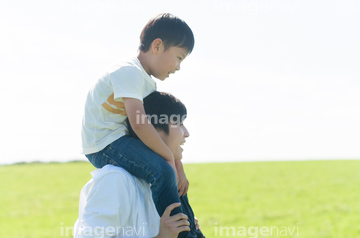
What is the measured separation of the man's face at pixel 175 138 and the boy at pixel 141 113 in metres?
0.07

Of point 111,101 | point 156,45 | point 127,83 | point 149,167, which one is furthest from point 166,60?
point 149,167

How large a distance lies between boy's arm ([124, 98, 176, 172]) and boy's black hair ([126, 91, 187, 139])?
5.3 inches

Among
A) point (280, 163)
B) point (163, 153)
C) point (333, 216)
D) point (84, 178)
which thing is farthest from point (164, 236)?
point (280, 163)

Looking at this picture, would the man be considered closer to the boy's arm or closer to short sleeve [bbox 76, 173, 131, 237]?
short sleeve [bbox 76, 173, 131, 237]

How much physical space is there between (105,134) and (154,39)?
725 mm

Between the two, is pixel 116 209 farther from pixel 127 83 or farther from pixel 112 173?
pixel 127 83

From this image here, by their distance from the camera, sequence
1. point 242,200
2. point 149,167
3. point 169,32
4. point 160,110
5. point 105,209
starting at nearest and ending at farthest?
point 105,209, point 149,167, point 160,110, point 169,32, point 242,200

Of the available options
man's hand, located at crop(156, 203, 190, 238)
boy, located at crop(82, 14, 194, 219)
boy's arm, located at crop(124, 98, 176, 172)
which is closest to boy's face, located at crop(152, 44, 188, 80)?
boy, located at crop(82, 14, 194, 219)

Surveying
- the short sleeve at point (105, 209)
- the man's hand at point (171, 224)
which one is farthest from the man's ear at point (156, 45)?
the man's hand at point (171, 224)

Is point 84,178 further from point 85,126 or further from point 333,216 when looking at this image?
point 85,126

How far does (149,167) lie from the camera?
8.20 feet

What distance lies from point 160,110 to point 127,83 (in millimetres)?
274

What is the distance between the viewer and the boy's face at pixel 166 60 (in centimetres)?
278

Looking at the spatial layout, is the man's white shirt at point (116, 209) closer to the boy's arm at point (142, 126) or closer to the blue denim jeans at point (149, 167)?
the blue denim jeans at point (149, 167)
